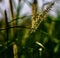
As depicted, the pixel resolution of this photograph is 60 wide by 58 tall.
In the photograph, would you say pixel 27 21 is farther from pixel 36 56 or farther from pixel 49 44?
pixel 36 56

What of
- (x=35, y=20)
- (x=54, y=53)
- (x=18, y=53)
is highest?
(x=35, y=20)

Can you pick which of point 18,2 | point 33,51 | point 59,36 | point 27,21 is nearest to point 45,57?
point 33,51

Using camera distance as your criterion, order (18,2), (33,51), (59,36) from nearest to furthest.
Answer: (33,51), (18,2), (59,36)

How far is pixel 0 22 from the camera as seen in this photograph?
114 inches

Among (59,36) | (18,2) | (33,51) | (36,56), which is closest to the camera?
(33,51)

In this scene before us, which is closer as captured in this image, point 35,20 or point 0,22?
A: point 35,20

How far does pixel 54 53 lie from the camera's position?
208 centimetres

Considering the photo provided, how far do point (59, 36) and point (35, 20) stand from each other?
3.83ft

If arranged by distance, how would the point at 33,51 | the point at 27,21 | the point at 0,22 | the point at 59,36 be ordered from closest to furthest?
the point at 33,51 → the point at 59,36 → the point at 0,22 → the point at 27,21

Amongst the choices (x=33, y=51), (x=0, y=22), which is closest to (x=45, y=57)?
(x=33, y=51)

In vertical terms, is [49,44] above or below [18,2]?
below

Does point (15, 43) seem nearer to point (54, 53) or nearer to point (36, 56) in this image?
point (36, 56)

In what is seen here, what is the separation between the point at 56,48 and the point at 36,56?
1.81 ft

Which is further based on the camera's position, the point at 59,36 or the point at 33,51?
the point at 59,36
